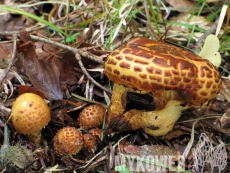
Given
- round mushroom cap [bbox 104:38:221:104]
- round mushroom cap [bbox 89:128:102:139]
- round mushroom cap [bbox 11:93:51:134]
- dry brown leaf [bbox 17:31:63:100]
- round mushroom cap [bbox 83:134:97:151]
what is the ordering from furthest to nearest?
1. dry brown leaf [bbox 17:31:63:100]
2. round mushroom cap [bbox 89:128:102:139]
3. round mushroom cap [bbox 83:134:97:151]
4. round mushroom cap [bbox 11:93:51:134]
5. round mushroom cap [bbox 104:38:221:104]

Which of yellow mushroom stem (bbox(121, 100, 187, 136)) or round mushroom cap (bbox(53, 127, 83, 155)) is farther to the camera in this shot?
yellow mushroom stem (bbox(121, 100, 187, 136))

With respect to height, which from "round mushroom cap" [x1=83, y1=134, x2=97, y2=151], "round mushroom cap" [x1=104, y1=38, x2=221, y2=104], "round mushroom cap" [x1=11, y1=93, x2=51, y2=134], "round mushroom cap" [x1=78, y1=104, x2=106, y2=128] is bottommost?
"round mushroom cap" [x1=83, y1=134, x2=97, y2=151]

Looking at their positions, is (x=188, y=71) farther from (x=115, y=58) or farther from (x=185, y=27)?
(x=185, y=27)

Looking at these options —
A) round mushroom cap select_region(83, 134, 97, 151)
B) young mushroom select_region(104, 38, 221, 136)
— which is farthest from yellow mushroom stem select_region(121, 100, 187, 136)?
round mushroom cap select_region(83, 134, 97, 151)

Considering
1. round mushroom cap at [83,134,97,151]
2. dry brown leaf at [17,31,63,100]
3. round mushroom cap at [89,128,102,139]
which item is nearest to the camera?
round mushroom cap at [83,134,97,151]

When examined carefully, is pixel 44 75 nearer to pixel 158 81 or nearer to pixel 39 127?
pixel 39 127

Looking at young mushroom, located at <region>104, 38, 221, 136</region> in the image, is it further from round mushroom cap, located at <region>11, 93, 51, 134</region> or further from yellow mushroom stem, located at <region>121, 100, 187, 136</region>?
round mushroom cap, located at <region>11, 93, 51, 134</region>

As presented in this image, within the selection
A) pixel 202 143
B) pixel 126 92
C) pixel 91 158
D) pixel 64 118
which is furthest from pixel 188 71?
pixel 64 118

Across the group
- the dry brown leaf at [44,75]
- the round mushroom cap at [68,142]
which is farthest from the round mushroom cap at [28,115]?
the dry brown leaf at [44,75]

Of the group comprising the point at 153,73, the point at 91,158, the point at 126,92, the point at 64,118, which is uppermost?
the point at 153,73
